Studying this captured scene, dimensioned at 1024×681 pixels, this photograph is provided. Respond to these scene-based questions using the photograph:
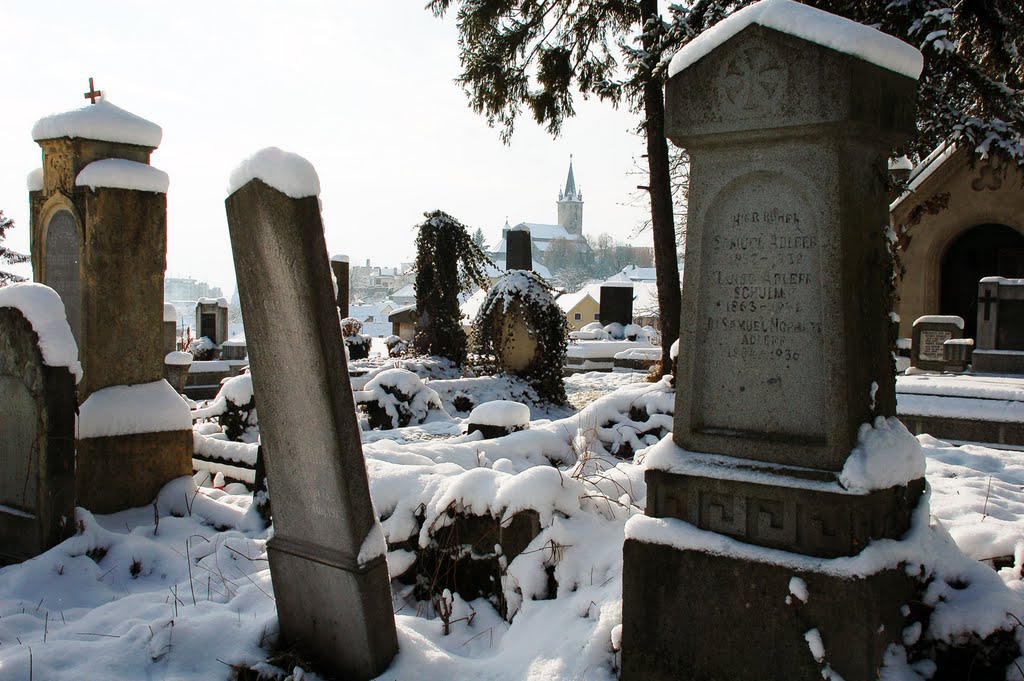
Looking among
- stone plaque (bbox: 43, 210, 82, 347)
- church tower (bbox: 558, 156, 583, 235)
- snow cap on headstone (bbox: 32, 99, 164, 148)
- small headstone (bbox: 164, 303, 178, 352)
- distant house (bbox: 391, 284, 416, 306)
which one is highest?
church tower (bbox: 558, 156, 583, 235)

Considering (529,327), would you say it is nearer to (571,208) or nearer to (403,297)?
(403,297)

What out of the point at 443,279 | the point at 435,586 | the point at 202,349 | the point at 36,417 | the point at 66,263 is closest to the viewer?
the point at 435,586

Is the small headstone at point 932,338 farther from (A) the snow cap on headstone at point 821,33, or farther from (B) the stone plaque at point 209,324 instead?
(B) the stone plaque at point 209,324

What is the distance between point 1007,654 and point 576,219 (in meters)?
130

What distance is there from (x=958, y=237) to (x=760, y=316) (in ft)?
62.0

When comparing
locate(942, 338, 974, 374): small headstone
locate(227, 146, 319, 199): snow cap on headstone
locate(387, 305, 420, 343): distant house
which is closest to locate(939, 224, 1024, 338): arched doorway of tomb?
locate(942, 338, 974, 374): small headstone

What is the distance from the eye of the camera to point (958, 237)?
18734 mm

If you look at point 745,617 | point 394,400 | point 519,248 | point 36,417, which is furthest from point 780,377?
point 519,248

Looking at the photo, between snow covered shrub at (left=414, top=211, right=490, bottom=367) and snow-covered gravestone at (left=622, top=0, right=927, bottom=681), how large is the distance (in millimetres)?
12348

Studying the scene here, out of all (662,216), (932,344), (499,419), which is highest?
(662,216)

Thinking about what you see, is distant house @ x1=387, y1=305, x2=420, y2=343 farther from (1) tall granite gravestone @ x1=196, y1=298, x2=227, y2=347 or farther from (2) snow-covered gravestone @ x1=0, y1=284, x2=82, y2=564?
(2) snow-covered gravestone @ x1=0, y1=284, x2=82, y2=564

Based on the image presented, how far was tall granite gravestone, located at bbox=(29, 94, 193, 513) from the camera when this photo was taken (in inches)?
215

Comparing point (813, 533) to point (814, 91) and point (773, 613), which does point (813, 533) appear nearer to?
point (773, 613)

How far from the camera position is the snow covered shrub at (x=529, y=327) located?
12.7 meters
